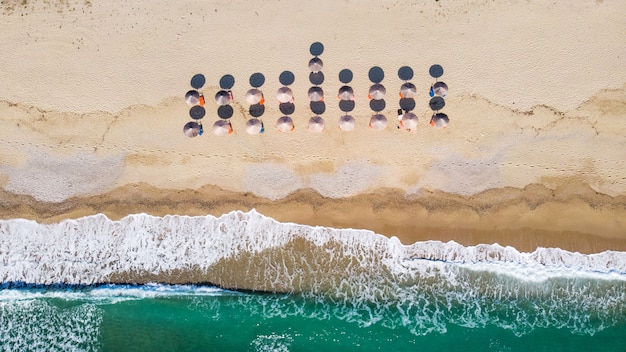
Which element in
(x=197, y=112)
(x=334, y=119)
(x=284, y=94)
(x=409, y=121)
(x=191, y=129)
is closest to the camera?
(x=409, y=121)

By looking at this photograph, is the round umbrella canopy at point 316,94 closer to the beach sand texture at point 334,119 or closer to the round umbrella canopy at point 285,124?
the beach sand texture at point 334,119

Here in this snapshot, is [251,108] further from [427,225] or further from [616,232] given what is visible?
[616,232]

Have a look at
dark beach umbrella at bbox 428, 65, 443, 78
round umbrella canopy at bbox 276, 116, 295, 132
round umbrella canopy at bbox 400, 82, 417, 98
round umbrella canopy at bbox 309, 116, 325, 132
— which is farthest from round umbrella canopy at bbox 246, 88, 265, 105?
dark beach umbrella at bbox 428, 65, 443, 78

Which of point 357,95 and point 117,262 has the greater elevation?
point 357,95

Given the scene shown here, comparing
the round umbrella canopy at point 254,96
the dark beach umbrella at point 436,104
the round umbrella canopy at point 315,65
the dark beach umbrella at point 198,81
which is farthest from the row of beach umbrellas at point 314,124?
the round umbrella canopy at point 315,65

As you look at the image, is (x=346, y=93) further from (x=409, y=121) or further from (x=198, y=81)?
(x=198, y=81)

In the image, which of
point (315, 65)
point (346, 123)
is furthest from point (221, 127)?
point (346, 123)

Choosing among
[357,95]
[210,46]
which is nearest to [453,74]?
[357,95]
